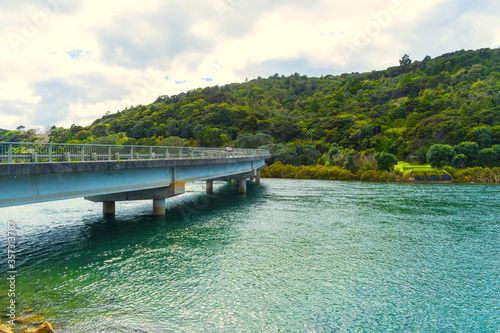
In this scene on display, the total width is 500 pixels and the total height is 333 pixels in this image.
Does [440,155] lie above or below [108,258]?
above

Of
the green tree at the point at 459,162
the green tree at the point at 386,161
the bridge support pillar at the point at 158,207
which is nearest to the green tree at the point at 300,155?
the green tree at the point at 386,161

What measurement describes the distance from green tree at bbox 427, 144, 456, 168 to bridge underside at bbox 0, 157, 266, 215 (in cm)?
5976

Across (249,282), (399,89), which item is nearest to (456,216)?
(249,282)

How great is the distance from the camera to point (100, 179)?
22.4 metres

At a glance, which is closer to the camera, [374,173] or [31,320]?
[31,320]

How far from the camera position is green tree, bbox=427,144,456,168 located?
75144 millimetres

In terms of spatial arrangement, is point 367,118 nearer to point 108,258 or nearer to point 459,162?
point 459,162

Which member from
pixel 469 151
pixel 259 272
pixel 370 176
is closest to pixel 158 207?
pixel 259 272

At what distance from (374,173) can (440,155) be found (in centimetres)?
1565

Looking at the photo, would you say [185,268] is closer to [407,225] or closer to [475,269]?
[475,269]

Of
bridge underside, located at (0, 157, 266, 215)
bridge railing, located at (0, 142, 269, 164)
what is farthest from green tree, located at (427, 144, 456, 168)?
bridge railing, located at (0, 142, 269, 164)

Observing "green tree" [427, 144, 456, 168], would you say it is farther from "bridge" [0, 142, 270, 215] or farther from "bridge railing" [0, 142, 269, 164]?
"bridge railing" [0, 142, 269, 164]

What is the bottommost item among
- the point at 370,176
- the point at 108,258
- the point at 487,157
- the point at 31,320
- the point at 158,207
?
the point at 108,258

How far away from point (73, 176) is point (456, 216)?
35502 millimetres
